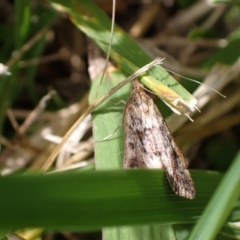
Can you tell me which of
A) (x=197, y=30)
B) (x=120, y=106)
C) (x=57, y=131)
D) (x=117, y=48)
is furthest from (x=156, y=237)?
(x=197, y=30)

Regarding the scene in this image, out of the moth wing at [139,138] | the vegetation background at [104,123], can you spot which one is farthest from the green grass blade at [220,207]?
the moth wing at [139,138]

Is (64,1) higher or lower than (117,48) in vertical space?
higher

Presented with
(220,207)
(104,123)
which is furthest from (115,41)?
(220,207)

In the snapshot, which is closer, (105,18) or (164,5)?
(105,18)

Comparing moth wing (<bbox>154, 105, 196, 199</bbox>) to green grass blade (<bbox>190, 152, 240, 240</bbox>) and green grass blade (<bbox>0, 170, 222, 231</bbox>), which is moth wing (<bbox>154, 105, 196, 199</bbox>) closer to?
green grass blade (<bbox>0, 170, 222, 231</bbox>)

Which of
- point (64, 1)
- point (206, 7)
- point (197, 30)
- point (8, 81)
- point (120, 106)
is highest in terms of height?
point (206, 7)

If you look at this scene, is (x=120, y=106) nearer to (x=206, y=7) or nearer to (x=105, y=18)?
(x=105, y=18)

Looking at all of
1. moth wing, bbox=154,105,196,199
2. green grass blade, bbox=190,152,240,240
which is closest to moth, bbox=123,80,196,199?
moth wing, bbox=154,105,196,199
